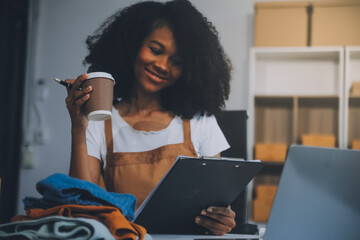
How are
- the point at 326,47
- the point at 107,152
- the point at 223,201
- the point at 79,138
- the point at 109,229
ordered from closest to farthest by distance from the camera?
the point at 109,229
the point at 223,201
the point at 79,138
the point at 107,152
the point at 326,47

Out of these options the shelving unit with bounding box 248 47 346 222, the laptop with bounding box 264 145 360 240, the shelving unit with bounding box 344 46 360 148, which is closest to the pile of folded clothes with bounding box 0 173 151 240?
the laptop with bounding box 264 145 360 240

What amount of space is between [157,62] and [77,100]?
53 centimetres

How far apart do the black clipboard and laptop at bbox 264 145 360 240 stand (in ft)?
0.60

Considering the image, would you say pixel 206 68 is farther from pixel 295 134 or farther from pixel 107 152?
pixel 295 134

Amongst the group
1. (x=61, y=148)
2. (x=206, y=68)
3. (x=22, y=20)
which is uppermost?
(x=22, y=20)

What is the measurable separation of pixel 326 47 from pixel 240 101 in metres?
0.65

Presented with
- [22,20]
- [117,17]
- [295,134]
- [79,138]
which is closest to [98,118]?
[79,138]

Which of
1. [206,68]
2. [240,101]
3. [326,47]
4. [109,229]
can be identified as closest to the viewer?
[109,229]

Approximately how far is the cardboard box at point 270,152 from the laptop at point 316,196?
6.62 feet

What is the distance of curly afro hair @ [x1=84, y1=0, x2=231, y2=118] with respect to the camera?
1.54m

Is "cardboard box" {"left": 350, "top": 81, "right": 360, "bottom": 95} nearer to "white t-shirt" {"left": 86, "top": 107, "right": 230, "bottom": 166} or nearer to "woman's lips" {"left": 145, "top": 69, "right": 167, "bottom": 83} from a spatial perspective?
"white t-shirt" {"left": 86, "top": 107, "right": 230, "bottom": 166}

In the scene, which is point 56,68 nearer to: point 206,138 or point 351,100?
point 206,138

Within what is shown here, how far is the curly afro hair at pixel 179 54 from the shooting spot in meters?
1.54

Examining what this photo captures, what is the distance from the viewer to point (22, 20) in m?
2.99
